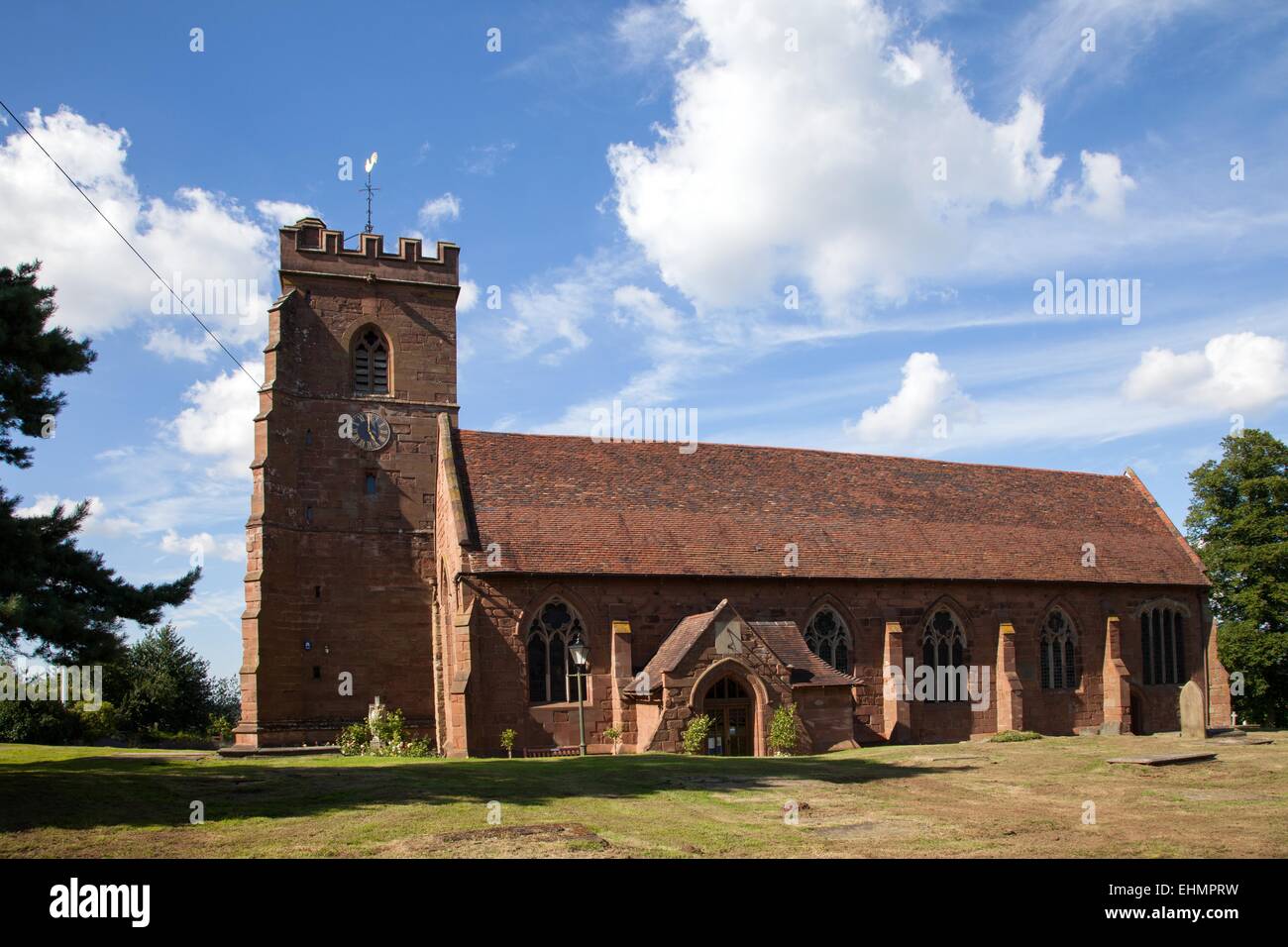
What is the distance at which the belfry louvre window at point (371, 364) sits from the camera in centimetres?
3678

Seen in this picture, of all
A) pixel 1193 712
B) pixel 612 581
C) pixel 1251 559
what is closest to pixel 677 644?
pixel 612 581

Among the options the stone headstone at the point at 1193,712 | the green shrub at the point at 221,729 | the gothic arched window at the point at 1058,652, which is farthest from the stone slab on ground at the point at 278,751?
the stone headstone at the point at 1193,712

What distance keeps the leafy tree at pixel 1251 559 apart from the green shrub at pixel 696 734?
95.3 ft

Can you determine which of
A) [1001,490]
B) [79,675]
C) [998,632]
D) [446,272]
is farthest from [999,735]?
[79,675]

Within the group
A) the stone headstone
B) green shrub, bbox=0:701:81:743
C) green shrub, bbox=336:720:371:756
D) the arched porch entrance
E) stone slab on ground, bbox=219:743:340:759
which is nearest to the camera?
the arched porch entrance

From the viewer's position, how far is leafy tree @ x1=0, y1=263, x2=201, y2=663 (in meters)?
15.9

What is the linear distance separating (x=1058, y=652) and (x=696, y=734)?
16601 mm

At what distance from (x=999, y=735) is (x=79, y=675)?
86.3 feet

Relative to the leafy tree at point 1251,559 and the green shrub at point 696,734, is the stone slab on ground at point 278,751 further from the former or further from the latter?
the leafy tree at point 1251,559

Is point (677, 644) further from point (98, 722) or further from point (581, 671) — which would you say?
point (98, 722)

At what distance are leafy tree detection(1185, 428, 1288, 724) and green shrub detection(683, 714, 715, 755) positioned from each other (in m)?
29.0

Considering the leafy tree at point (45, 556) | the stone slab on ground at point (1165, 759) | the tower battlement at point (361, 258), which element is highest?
the tower battlement at point (361, 258)

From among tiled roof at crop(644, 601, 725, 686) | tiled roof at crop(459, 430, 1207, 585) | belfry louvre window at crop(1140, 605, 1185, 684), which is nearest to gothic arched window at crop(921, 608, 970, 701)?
tiled roof at crop(459, 430, 1207, 585)

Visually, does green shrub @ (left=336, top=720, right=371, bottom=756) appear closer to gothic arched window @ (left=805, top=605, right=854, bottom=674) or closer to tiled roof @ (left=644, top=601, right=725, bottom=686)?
tiled roof @ (left=644, top=601, right=725, bottom=686)
